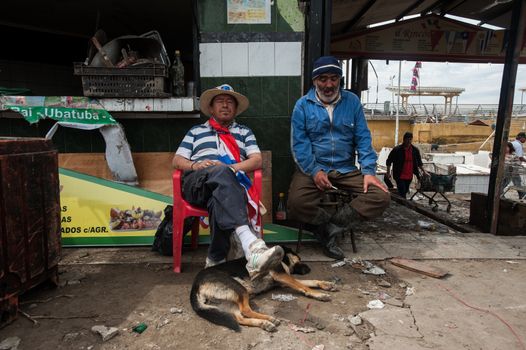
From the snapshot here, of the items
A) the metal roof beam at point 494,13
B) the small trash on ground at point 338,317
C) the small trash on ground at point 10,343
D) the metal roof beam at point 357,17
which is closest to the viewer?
the small trash on ground at point 10,343

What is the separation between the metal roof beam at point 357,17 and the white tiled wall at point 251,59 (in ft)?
10.4

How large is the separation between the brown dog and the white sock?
0.70 ft

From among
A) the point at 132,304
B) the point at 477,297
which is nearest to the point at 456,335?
the point at 477,297

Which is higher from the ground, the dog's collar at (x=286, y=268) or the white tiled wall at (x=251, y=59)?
the white tiled wall at (x=251, y=59)

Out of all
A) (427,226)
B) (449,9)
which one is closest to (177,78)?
(427,226)

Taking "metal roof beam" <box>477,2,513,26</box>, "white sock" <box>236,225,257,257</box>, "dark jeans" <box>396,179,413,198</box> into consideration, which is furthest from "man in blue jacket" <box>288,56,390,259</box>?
"dark jeans" <box>396,179,413,198</box>

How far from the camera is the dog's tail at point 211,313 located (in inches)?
88.6

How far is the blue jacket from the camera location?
143 inches

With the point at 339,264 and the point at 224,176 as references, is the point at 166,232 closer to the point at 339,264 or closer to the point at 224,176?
the point at 224,176

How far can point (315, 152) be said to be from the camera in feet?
12.2

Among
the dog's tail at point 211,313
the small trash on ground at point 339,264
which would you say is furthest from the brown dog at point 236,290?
the small trash on ground at point 339,264

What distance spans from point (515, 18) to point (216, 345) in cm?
536

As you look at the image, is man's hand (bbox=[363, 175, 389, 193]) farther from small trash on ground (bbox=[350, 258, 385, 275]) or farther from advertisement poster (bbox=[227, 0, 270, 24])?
advertisement poster (bbox=[227, 0, 270, 24])

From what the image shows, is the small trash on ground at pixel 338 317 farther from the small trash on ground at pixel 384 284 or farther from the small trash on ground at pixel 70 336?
the small trash on ground at pixel 70 336
